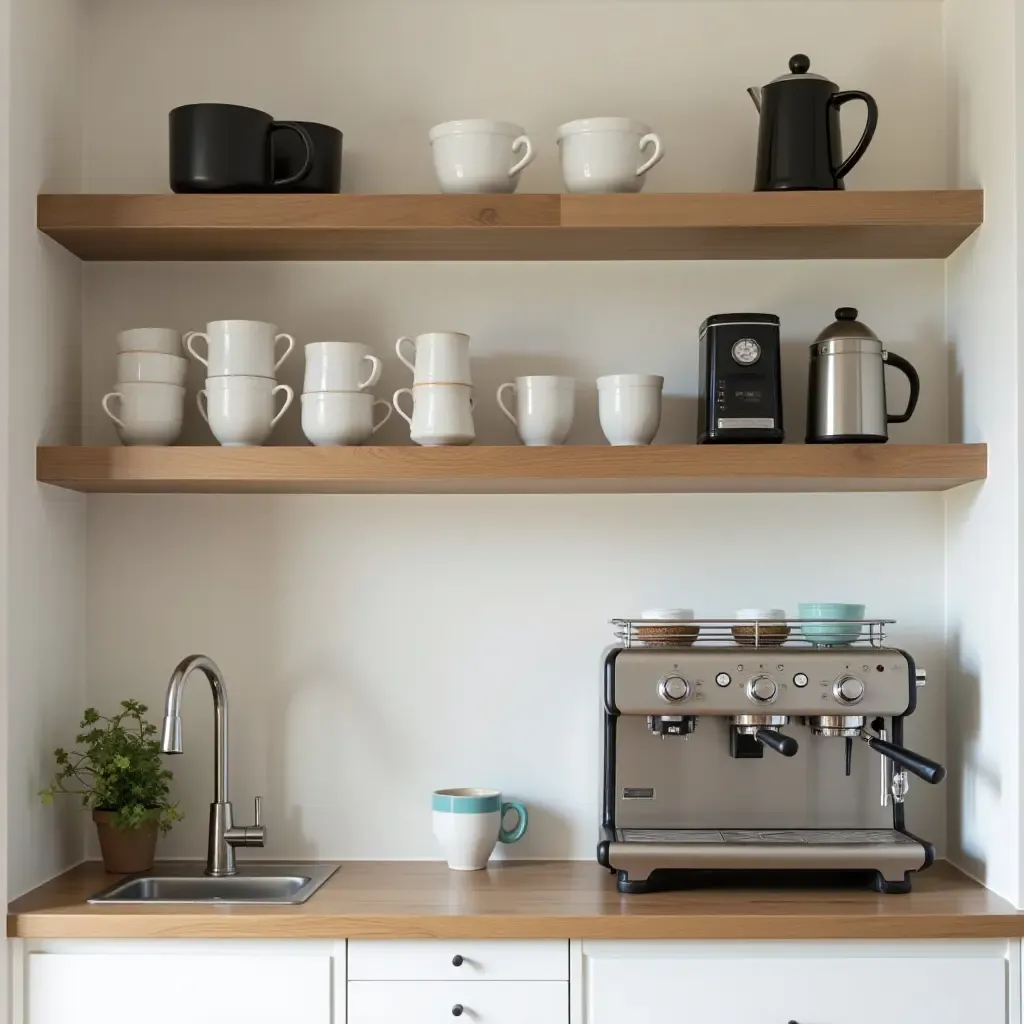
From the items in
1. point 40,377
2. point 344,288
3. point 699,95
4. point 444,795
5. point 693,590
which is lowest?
point 444,795

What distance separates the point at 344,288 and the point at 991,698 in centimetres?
131

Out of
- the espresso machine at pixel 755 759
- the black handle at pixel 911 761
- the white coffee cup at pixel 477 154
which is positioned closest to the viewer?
the black handle at pixel 911 761

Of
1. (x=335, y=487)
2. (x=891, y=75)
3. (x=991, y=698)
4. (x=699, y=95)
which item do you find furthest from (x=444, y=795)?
(x=891, y=75)

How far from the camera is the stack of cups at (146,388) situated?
2.07 meters

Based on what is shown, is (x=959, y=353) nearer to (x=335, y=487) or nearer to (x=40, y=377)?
(x=335, y=487)

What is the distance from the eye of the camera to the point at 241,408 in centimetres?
204

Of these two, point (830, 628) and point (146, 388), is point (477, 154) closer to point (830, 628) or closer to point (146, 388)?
point (146, 388)

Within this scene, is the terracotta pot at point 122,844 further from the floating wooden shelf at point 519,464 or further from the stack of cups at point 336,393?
the stack of cups at point 336,393

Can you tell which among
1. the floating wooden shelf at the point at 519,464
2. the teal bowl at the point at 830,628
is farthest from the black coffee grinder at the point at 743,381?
the teal bowl at the point at 830,628

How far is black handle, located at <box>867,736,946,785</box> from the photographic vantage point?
171 cm

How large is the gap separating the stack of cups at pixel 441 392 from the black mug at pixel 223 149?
355mm

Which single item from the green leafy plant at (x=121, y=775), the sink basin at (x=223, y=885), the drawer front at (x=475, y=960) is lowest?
the drawer front at (x=475, y=960)

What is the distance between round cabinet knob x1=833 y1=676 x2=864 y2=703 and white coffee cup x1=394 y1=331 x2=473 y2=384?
0.77 meters

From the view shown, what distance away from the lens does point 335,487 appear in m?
2.09
